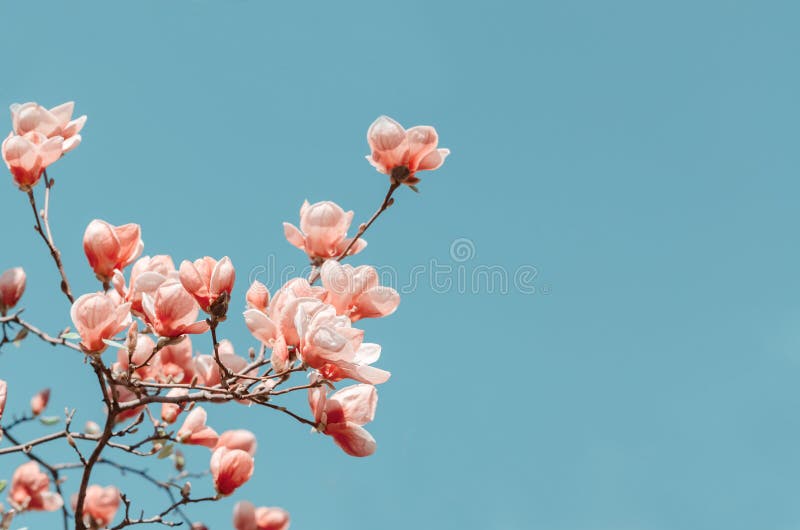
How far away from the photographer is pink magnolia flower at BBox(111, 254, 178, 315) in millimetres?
1585

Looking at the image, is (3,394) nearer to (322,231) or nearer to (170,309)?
(170,309)

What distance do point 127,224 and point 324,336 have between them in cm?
66

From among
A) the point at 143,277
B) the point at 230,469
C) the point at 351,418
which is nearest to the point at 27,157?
the point at 143,277

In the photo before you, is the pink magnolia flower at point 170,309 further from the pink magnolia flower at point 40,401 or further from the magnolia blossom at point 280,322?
the pink magnolia flower at point 40,401

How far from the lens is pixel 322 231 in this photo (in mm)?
1896

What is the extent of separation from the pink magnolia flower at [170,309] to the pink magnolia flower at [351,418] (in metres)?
0.35

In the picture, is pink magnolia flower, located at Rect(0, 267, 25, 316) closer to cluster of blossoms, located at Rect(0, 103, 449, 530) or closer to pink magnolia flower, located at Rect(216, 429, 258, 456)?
cluster of blossoms, located at Rect(0, 103, 449, 530)

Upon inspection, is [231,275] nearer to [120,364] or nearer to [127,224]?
[127,224]

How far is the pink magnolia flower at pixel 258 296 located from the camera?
1619 mm

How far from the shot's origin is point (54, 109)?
1911mm

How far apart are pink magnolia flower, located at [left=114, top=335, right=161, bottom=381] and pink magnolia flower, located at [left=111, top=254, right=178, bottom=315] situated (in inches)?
5.6

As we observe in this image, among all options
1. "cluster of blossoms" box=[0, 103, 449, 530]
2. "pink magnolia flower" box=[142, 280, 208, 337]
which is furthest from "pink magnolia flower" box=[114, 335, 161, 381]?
"pink magnolia flower" box=[142, 280, 208, 337]

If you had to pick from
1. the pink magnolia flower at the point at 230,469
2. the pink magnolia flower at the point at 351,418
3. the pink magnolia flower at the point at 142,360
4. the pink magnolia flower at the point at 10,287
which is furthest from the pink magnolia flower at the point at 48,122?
the pink magnolia flower at the point at 351,418

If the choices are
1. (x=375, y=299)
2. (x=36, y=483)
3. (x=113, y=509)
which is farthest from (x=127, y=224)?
(x=36, y=483)
